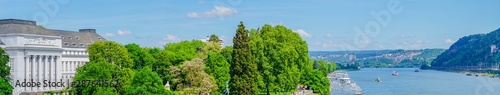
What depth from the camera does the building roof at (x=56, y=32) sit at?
6181 cm

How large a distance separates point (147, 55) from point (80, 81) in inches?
811

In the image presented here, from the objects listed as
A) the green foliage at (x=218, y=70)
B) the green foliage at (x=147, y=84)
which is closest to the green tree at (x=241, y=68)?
the green foliage at (x=218, y=70)

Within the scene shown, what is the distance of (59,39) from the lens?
68.1 m

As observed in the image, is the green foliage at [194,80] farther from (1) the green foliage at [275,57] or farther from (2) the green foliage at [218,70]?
(1) the green foliage at [275,57]

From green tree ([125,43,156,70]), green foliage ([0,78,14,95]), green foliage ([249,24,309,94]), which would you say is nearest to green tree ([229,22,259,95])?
green foliage ([249,24,309,94])

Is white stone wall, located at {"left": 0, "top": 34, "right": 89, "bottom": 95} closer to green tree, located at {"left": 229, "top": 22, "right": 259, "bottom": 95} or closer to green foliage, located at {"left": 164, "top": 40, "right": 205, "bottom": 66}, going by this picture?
green foliage, located at {"left": 164, "top": 40, "right": 205, "bottom": 66}

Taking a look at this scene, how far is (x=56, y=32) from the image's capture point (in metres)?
74.1

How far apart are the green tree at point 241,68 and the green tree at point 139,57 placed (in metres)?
18.2

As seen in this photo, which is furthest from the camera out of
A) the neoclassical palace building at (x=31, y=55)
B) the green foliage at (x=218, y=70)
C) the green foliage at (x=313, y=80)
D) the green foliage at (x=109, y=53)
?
the green foliage at (x=313, y=80)

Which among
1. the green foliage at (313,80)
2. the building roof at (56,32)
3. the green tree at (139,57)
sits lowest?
the green foliage at (313,80)

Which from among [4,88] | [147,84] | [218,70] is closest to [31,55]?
[4,88]

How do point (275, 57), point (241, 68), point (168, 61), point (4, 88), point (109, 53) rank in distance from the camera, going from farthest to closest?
point (168, 61) < point (275, 57) < point (109, 53) < point (241, 68) < point (4, 88)

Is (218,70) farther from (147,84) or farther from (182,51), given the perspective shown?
(147,84)

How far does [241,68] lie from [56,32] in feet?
112
